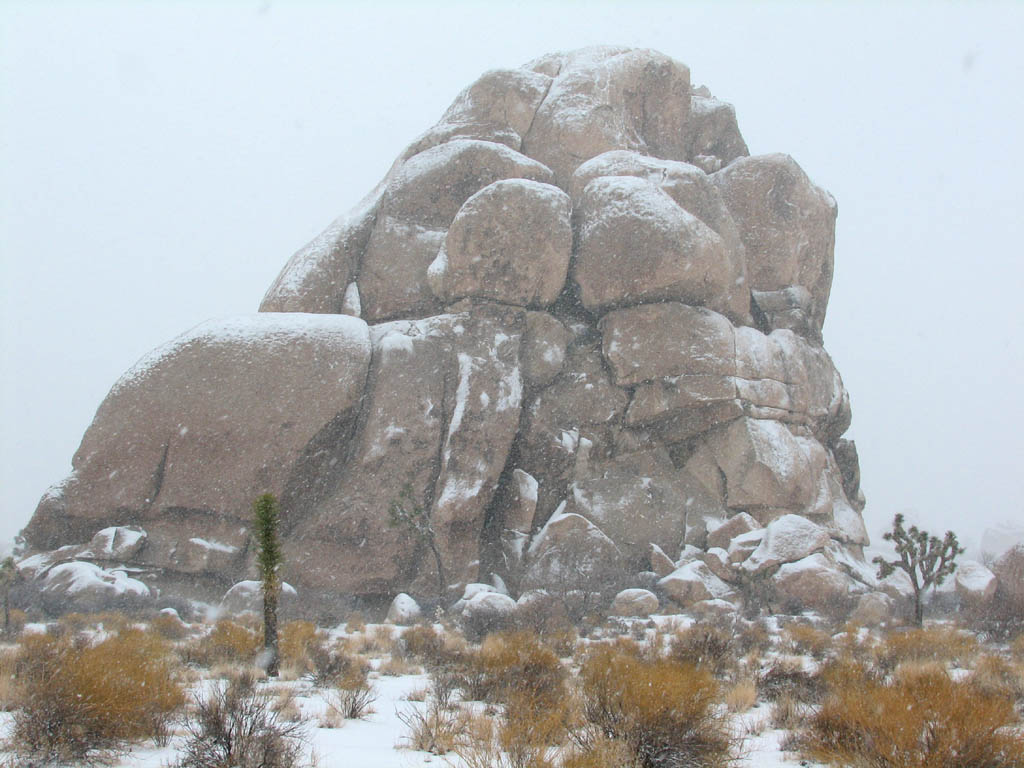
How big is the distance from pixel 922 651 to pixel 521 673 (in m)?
7.40

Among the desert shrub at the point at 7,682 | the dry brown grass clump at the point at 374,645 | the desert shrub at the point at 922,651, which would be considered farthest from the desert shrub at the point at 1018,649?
the desert shrub at the point at 7,682

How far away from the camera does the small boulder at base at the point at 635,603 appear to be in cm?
2033

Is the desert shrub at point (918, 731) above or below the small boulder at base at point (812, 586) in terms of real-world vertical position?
above

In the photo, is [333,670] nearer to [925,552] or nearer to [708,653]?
[708,653]

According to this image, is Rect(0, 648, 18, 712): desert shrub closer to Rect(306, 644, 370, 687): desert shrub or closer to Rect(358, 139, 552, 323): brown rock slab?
Rect(306, 644, 370, 687): desert shrub

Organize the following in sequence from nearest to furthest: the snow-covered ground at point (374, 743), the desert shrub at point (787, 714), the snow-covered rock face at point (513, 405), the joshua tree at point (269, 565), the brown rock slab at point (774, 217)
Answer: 1. the snow-covered ground at point (374, 743)
2. the desert shrub at point (787, 714)
3. the joshua tree at point (269, 565)
4. the snow-covered rock face at point (513, 405)
5. the brown rock slab at point (774, 217)

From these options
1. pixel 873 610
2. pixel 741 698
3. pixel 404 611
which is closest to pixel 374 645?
pixel 404 611

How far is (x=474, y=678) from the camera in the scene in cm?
858

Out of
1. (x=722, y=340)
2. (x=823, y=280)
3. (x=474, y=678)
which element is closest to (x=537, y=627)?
(x=474, y=678)

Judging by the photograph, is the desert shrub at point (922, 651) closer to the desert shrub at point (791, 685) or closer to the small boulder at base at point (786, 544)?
the desert shrub at point (791, 685)

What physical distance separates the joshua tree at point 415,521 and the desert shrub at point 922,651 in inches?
576

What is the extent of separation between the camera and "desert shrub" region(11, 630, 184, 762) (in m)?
5.42

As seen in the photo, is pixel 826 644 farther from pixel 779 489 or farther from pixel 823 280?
pixel 823 280

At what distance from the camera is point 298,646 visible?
1138cm
